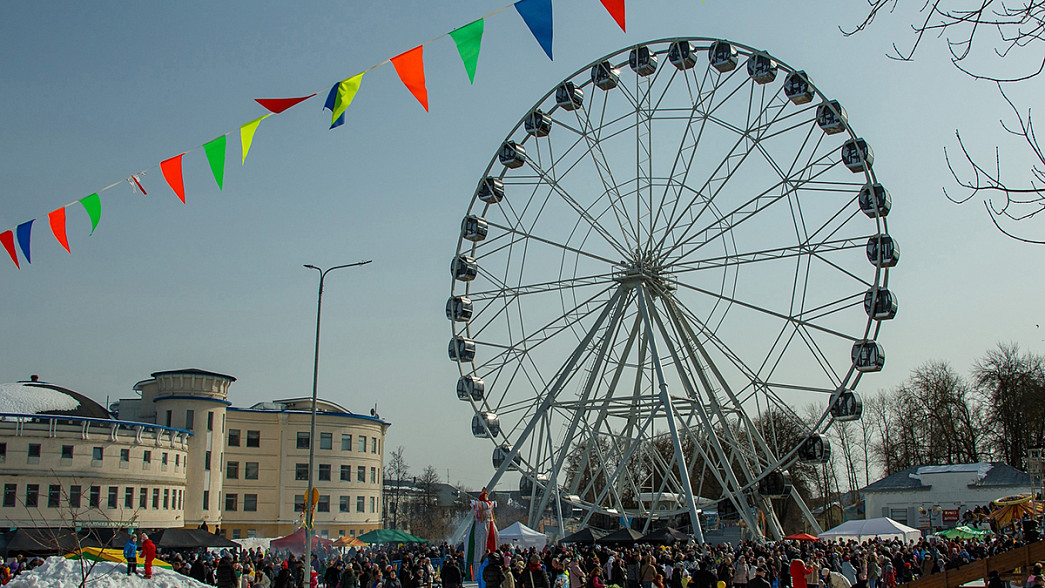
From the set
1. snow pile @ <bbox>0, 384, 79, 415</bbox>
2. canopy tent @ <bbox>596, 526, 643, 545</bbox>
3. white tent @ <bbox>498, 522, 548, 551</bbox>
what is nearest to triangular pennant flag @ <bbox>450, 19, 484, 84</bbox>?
canopy tent @ <bbox>596, 526, 643, 545</bbox>

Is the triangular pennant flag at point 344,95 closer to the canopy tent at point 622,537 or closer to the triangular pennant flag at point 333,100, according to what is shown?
the triangular pennant flag at point 333,100

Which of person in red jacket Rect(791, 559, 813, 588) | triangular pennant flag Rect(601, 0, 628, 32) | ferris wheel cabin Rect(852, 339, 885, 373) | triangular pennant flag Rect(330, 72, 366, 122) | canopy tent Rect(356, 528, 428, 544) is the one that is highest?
triangular pennant flag Rect(330, 72, 366, 122)

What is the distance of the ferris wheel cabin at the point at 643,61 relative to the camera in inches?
1420

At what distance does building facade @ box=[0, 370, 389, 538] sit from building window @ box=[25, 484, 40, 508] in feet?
0.16

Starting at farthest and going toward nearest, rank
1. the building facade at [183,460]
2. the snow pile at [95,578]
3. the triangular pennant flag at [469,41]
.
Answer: the building facade at [183,460]
the snow pile at [95,578]
the triangular pennant flag at [469,41]

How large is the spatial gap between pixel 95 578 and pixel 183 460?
126 feet

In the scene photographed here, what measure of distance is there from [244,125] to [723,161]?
20775mm

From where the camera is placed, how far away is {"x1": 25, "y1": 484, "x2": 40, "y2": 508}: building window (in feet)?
160

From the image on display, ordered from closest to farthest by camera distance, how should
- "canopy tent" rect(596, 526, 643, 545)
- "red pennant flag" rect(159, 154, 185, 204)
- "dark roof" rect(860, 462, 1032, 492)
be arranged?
"red pennant flag" rect(159, 154, 185, 204)
"canopy tent" rect(596, 526, 643, 545)
"dark roof" rect(860, 462, 1032, 492)

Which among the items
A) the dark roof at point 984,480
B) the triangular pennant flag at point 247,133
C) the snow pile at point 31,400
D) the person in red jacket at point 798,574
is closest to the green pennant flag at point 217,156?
the triangular pennant flag at point 247,133

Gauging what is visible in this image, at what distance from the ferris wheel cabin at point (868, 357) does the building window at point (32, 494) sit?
39297 millimetres

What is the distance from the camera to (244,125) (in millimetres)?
17438

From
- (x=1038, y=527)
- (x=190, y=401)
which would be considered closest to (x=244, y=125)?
(x=1038, y=527)

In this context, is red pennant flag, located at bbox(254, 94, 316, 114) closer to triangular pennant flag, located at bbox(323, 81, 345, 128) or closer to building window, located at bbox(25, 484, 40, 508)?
triangular pennant flag, located at bbox(323, 81, 345, 128)
